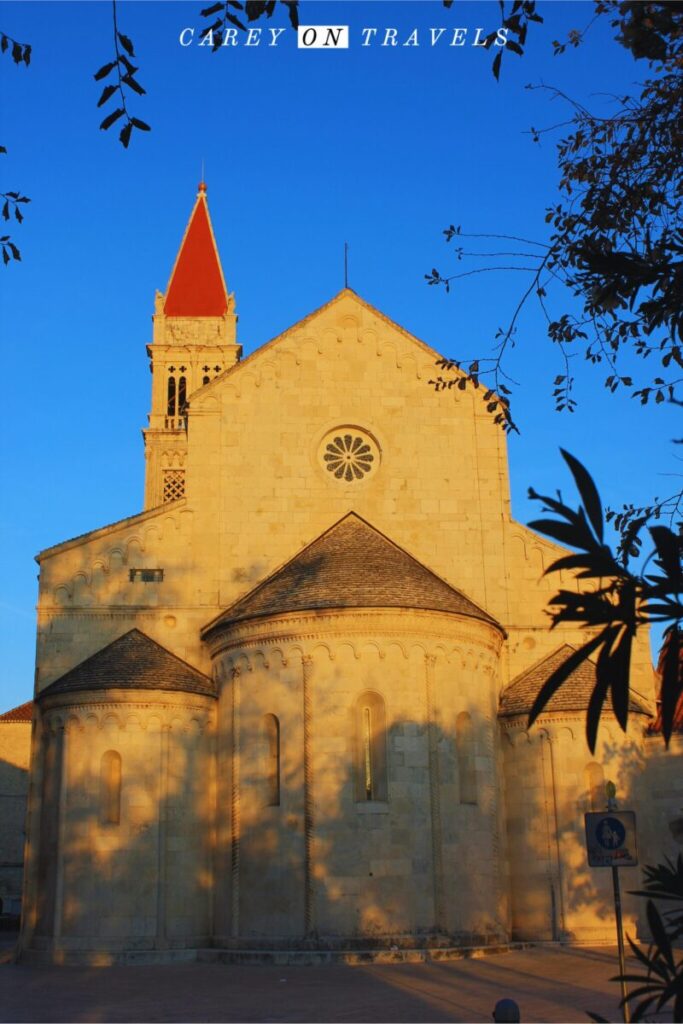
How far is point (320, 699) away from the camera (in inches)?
1032

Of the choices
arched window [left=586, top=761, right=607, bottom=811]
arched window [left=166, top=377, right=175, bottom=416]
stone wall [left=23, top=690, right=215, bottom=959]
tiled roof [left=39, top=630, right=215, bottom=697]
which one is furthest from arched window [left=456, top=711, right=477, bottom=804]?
arched window [left=166, top=377, right=175, bottom=416]

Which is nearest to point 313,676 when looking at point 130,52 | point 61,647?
point 61,647

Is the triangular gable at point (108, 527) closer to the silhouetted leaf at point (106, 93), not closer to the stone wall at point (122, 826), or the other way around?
the stone wall at point (122, 826)

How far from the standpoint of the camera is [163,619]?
98.8ft

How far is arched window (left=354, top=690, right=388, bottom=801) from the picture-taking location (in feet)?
84.5

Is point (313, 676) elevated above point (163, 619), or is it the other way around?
point (163, 619)

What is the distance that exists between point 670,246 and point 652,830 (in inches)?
1034

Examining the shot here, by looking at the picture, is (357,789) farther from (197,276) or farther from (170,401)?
(197,276)

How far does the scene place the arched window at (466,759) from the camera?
2700cm

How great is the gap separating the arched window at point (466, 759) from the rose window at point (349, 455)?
306 inches

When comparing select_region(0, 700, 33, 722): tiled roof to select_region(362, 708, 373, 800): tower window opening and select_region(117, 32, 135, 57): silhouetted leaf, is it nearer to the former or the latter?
select_region(362, 708, 373, 800): tower window opening

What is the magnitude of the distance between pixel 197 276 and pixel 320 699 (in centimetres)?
4549

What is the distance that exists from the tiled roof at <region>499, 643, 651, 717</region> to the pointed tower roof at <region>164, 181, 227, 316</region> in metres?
39.7

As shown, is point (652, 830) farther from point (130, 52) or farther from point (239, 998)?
point (130, 52)
